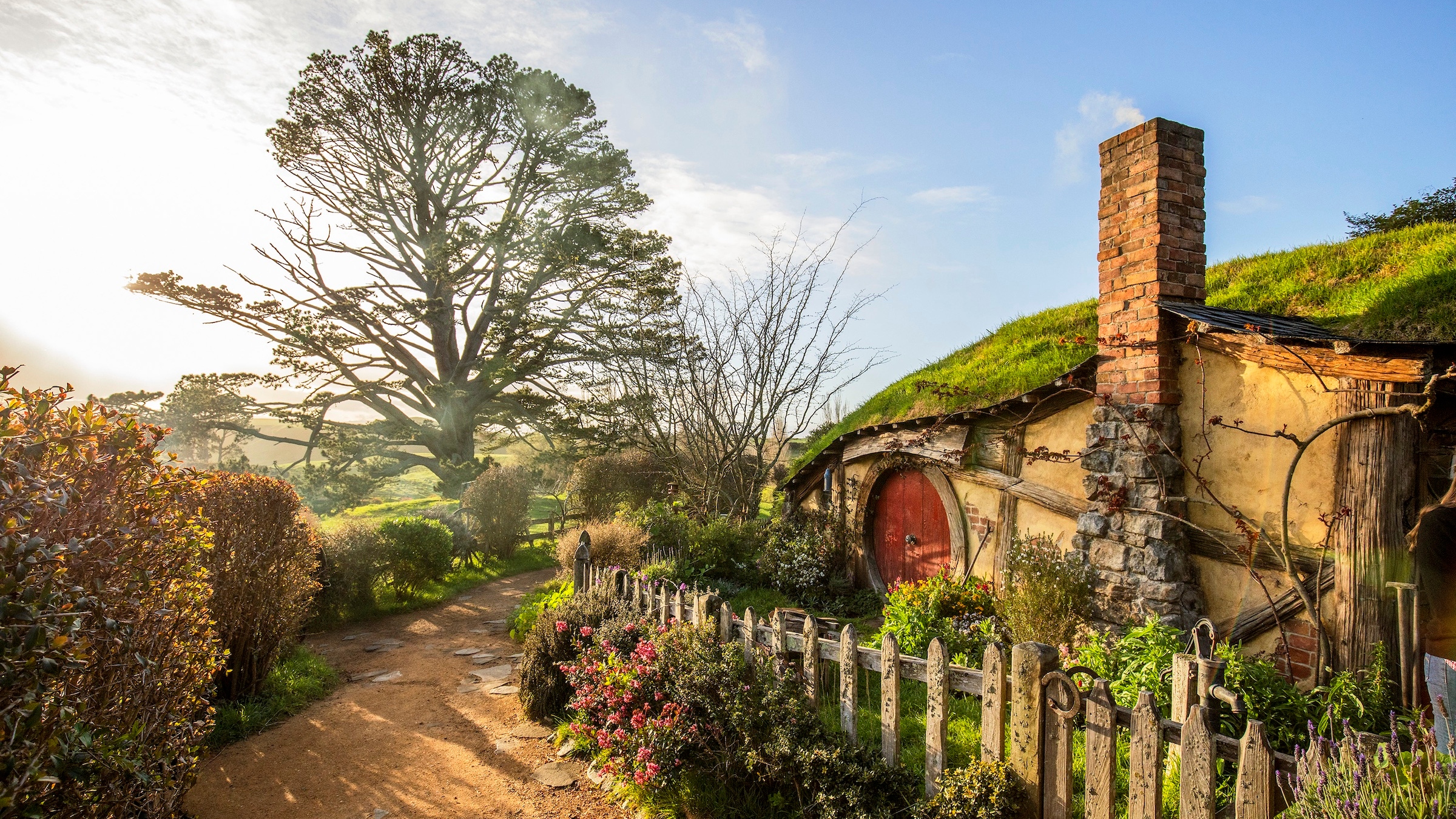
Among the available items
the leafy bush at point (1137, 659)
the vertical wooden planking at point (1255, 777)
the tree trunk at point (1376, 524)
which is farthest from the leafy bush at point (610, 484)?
the vertical wooden planking at point (1255, 777)

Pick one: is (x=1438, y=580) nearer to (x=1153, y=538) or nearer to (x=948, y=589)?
(x=1153, y=538)

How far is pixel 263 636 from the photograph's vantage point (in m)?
6.61

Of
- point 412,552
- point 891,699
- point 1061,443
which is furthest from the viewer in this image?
point 412,552

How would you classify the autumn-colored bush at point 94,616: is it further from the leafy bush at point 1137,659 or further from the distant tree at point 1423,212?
the distant tree at point 1423,212

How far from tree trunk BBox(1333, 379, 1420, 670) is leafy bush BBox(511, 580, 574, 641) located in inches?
269

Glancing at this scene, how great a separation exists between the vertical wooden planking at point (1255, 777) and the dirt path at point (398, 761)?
352 centimetres

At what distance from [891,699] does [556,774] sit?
2.85m

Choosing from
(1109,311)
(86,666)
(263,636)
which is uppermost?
(1109,311)

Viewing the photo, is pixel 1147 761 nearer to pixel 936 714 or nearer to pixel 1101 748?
pixel 1101 748

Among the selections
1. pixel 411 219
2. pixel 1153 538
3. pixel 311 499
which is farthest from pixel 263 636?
pixel 411 219

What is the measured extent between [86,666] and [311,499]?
1652 centimetres

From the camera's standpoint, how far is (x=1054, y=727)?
3.29 m

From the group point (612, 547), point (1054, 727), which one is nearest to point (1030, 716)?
point (1054, 727)

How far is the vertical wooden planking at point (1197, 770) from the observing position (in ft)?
9.09
